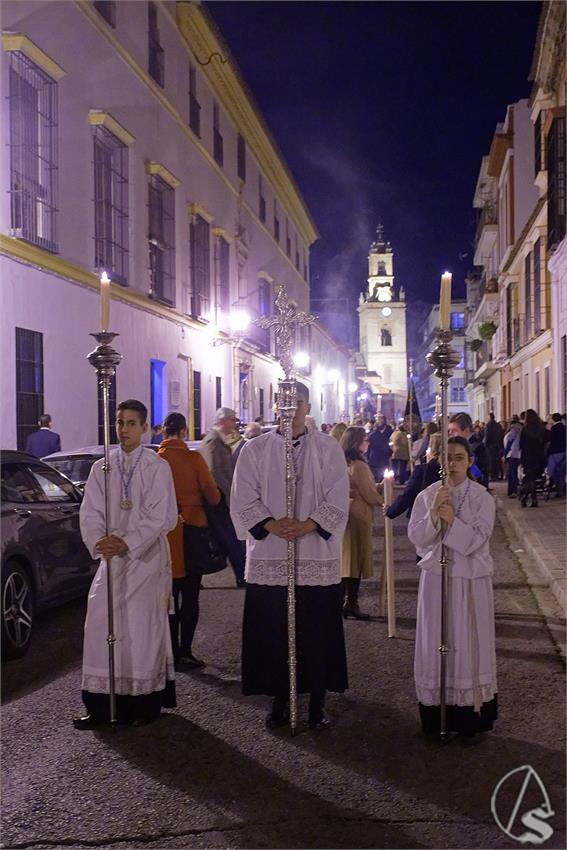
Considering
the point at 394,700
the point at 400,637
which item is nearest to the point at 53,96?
the point at 400,637

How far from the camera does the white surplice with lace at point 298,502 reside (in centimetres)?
547

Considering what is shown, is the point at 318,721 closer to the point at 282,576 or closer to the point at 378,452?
the point at 282,576

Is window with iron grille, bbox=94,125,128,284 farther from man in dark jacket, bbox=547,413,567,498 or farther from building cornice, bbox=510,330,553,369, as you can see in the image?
building cornice, bbox=510,330,553,369

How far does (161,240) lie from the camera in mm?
21156

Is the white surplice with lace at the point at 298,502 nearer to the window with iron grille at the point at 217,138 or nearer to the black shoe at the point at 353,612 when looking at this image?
the black shoe at the point at 353,612

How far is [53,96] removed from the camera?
15.3 m

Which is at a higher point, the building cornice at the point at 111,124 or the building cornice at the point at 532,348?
the building cornice at the point at 111,124

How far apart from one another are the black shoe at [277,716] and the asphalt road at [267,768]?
0.23 ft

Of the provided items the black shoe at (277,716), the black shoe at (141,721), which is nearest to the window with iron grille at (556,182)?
the black shoe at (277,716)

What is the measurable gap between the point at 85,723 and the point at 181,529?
1.70m

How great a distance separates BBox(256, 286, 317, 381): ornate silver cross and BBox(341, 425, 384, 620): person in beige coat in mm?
2762

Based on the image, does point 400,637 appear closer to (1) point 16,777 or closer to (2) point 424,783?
(2) point 424,783

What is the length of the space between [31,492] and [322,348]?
44983 millimetres

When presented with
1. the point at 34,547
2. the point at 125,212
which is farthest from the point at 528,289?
the point at 34,547
